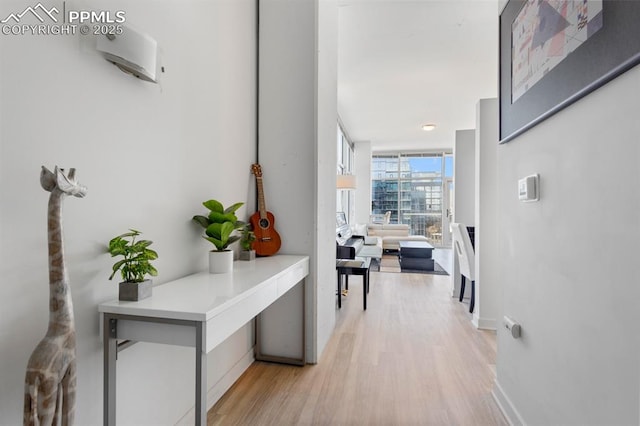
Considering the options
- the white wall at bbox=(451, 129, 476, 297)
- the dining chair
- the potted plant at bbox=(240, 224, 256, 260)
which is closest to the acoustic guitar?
the potted plant at bbox=(240, 224, 256, 260)

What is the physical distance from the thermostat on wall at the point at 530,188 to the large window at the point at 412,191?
8563 millimetres

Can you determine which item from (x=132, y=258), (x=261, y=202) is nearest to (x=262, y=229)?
(x=261, y=202)

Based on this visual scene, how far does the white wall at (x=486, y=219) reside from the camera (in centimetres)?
300

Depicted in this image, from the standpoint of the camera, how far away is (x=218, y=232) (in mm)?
1593

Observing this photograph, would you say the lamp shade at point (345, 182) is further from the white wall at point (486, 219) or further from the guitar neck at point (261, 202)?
the guitar neck at point (261, 202)

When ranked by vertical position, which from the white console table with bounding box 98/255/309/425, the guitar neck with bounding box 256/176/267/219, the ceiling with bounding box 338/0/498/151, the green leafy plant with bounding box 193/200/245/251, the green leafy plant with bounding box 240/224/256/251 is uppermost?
the ceiling with bounding box 338/0/498/151

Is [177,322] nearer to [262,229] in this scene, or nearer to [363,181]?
[262,229]

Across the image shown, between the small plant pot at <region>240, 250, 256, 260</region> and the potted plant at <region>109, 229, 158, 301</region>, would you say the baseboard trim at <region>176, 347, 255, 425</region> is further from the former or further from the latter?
the potted plant at <region>109, 229, 158, 301</region>

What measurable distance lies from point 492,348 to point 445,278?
2.63 meters

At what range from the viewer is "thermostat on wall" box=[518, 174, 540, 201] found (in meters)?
1.40

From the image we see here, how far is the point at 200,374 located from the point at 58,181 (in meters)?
0.68

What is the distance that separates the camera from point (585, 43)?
1034 millimetres

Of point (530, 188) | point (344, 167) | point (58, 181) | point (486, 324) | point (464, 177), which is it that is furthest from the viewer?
point (344, 167)

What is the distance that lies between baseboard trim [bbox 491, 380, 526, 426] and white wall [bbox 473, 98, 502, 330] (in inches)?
49.3
